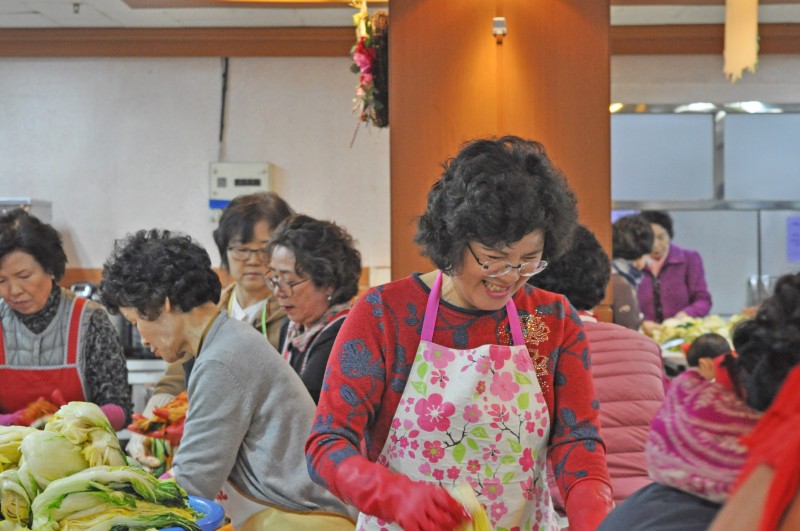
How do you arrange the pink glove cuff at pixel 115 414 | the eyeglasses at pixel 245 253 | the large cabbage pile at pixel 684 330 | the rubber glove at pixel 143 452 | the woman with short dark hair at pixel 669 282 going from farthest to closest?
the woman with short dark hair at pixel 669 282, the large cabbage pile at pixel 684 330, the eyeglasses at pixel 245 253, the pink glove cuff at pixel 115 414, the rubber glove at pixel 143 452

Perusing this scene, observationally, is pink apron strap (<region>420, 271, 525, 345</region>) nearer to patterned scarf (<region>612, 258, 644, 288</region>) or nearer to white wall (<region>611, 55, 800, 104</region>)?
patterned scarf (<region>612, 258, 644, 288</region>)

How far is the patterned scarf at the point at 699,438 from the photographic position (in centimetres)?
117

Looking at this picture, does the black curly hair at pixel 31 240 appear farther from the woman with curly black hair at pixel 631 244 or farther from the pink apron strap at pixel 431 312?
the woman with curly black hair at pixel 631 244

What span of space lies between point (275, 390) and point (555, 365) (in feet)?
2.38

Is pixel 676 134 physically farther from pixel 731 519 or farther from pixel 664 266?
pixel 731 519

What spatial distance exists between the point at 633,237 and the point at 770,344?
4663 mm

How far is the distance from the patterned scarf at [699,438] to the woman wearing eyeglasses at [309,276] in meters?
1.70

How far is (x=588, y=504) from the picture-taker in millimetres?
1829

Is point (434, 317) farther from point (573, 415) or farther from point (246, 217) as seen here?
point (246, 217)

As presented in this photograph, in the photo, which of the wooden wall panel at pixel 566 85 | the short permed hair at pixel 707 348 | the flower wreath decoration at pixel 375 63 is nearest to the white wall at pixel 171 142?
the flower wreath decoration at pixel 375 63

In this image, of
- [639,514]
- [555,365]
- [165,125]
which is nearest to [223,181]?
[165,125]

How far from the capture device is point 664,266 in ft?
20.6

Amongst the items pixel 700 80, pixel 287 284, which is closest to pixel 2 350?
pixel 287 284

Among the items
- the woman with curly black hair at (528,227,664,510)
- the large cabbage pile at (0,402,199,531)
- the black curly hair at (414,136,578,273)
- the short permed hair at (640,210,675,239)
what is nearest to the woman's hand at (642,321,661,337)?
the short permed hair at (640,210,675,239)
